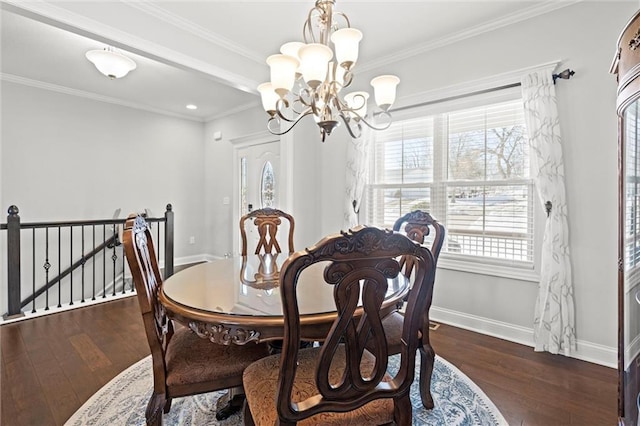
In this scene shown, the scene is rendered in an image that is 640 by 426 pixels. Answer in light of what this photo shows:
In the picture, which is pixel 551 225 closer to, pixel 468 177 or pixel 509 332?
pixel 468 177

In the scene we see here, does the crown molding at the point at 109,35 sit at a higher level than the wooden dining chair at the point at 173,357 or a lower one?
higher

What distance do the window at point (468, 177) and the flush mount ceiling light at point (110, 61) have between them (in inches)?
103

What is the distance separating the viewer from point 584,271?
229 cm

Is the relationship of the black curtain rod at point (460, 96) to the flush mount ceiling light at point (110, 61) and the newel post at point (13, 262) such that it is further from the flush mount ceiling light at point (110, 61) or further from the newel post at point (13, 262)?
the newel post at point (13, 262)

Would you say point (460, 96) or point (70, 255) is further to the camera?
point (70, 255)

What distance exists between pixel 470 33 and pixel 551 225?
1.79m

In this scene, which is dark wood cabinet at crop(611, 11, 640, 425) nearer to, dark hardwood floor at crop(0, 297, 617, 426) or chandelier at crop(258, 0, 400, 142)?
dark hardwood floor at crop(0, 297, 617, 426)

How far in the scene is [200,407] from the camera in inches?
68.6

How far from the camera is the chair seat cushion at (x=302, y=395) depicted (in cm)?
101

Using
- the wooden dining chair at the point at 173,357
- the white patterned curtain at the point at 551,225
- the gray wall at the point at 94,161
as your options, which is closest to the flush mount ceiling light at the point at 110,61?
the gray wall at the point at 94,161

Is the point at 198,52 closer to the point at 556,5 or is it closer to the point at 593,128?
the point at 556,5

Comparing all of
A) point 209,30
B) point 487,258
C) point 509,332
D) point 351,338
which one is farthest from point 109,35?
point 509,332

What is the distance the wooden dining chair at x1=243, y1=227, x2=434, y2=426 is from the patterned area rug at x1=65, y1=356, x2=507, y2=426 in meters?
0.78

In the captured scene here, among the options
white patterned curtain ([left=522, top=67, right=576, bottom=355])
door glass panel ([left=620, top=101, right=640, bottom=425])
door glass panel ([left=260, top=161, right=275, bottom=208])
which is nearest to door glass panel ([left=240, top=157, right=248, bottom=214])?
door glass panel ([left=260, top=161, right=275, bottom=208])
